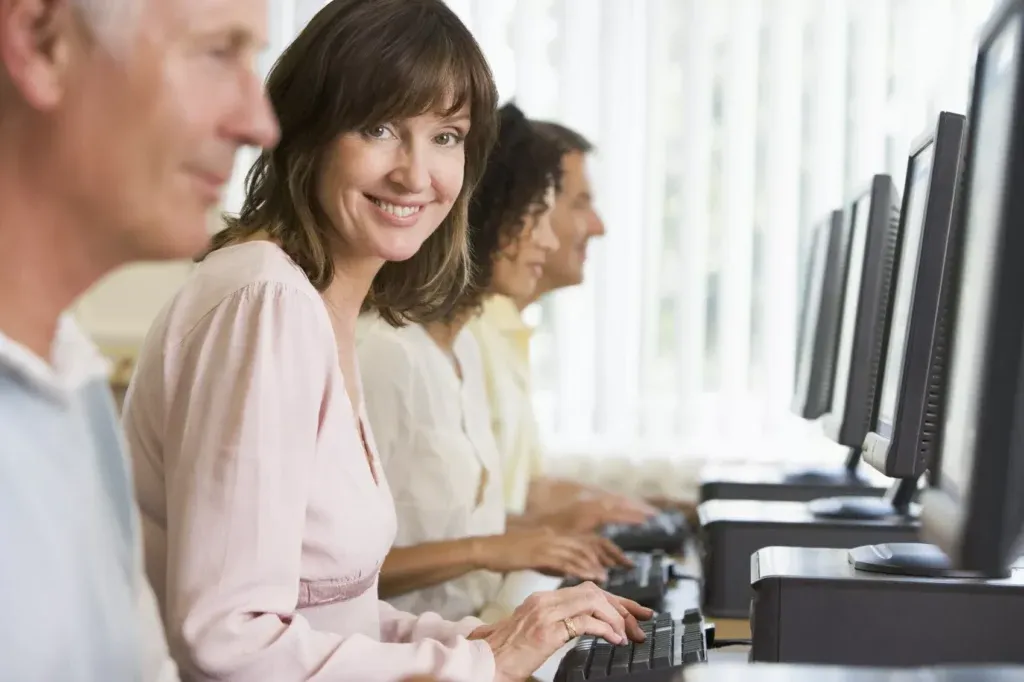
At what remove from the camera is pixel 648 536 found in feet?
7.24

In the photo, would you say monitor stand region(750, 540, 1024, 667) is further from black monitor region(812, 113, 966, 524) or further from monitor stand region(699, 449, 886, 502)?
monitor stand region(699, 449, 886, 502)

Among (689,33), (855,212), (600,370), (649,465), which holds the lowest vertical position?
(649,465)

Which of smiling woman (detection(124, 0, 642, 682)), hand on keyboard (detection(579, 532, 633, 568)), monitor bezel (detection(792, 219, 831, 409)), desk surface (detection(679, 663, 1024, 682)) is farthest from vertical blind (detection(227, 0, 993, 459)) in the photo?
desk surface (detection(679, 663, 1024, 682))

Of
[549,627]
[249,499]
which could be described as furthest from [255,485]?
[549,627]

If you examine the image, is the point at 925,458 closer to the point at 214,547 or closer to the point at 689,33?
the point at 214,547

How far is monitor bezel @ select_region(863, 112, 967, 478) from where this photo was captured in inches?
48.8

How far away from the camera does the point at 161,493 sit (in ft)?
3.04

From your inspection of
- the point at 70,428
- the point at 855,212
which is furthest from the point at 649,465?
the point at 70,428

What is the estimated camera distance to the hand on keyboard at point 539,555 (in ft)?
5.53

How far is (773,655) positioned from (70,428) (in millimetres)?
752

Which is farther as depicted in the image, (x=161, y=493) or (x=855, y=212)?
(x=855, y=212)

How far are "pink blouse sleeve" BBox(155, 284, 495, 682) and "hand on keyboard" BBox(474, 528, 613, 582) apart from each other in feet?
2.31

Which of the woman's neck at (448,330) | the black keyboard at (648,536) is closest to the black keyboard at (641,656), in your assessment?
the woman's neck at (448,330)

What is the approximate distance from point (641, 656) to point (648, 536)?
3.60 ft
